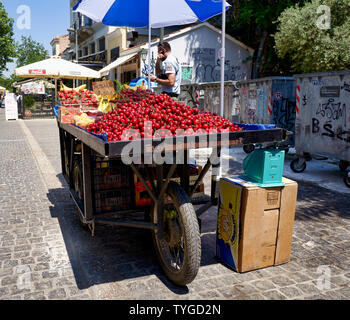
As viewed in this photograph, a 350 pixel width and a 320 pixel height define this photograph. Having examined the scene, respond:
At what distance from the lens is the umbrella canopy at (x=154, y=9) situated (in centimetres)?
630

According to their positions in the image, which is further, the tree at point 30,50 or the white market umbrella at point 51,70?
the tree at point 30,50

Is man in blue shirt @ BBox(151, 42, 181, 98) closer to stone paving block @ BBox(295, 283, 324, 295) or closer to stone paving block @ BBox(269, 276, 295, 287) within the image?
stone paving block @ BBox(269, 276, 295, 287)

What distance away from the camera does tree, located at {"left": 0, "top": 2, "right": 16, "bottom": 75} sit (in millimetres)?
33250

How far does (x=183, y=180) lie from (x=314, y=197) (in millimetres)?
3183

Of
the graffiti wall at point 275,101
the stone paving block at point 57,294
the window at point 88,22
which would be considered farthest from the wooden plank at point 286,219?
the window at point 88,22

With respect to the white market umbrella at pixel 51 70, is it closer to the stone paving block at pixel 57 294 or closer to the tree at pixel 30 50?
the stone paving block at pixel 57 294

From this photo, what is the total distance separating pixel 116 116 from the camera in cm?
307

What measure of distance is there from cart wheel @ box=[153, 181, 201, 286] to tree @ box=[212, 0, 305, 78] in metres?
15.3

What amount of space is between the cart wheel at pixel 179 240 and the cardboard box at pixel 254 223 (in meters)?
0.51

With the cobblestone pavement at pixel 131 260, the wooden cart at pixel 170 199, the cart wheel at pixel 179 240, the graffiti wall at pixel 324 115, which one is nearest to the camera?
the wooden cart at pixel 170 199

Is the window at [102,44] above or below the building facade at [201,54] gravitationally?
above

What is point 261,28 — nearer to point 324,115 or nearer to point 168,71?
point 324,115
